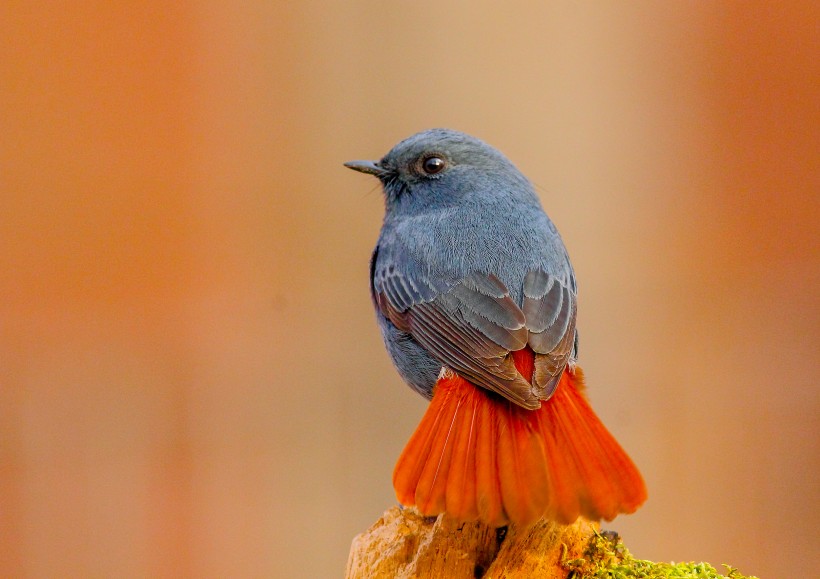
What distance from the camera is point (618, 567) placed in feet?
7.39

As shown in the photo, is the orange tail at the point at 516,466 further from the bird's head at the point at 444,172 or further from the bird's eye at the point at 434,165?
the bird's eye at the point at 434,165

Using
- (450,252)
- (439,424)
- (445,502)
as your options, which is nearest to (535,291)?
(450,252)

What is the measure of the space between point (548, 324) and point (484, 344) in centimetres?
24

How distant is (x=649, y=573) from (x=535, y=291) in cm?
97

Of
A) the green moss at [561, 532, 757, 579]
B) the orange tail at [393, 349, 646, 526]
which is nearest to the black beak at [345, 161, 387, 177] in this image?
the orange tail at [393, 349, 646, 526]

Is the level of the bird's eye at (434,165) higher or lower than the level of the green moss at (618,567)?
higher

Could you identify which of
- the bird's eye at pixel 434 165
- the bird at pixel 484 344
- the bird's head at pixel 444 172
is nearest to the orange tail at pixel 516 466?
the bird at pixel 484 344

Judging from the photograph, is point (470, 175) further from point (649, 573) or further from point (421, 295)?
point (649, 573)

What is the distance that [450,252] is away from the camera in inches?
117

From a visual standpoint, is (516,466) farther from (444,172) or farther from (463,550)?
(444,172)

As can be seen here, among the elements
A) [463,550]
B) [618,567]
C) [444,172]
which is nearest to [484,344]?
[463,550]

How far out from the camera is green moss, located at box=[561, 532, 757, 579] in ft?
7.13

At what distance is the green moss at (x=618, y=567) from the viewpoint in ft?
7.13

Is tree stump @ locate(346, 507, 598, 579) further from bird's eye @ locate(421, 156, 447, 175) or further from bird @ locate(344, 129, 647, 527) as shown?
bird's eye @ locate(421, 156, 447, 175)
